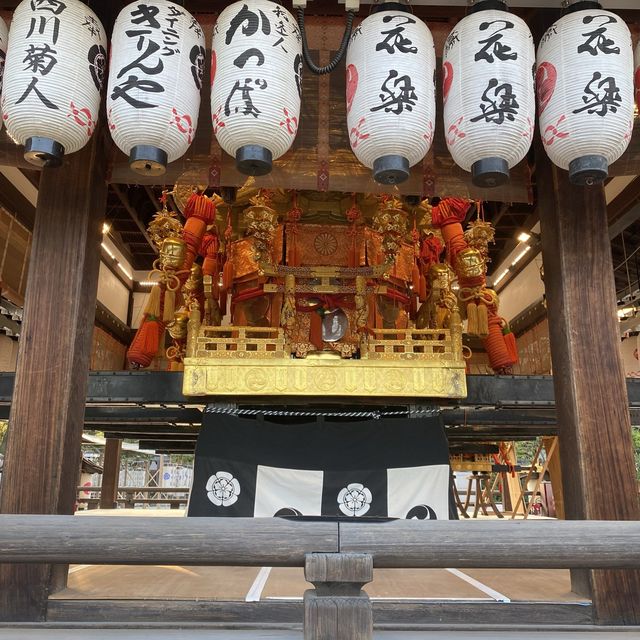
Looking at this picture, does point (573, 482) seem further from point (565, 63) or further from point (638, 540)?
point (565, 63)

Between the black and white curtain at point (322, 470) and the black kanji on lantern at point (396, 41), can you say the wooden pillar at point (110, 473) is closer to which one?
the black and white curtain at point (322, 470)

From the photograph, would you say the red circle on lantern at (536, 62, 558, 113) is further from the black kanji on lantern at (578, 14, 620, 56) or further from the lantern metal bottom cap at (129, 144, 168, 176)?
the lantern metal bottom cap at (129, 144, 168, 176)

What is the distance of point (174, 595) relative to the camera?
126 inches

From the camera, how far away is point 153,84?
9.28ft

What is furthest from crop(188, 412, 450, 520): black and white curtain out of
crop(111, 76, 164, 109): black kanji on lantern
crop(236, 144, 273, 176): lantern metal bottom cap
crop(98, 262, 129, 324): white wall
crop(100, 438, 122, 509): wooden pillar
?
crop(98, 262, 129, 324): white wall

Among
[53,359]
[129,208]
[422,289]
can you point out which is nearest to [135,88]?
[53,359]

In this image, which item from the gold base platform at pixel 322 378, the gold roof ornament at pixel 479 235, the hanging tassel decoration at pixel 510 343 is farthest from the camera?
the hanging tassel decoration at pixel 510 343

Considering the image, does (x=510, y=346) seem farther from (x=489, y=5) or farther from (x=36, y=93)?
(x=36, y=93)

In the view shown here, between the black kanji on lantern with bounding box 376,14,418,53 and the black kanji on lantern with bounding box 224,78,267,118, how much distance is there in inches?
28.3

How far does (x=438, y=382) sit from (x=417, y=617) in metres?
3.58

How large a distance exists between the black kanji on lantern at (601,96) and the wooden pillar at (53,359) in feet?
9.74

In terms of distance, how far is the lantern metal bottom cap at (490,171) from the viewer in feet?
9.42

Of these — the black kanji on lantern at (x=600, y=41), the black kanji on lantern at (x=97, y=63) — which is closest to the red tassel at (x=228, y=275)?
the black kanji on lantern at (x=97, y=63)

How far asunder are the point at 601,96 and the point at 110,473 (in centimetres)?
1287
